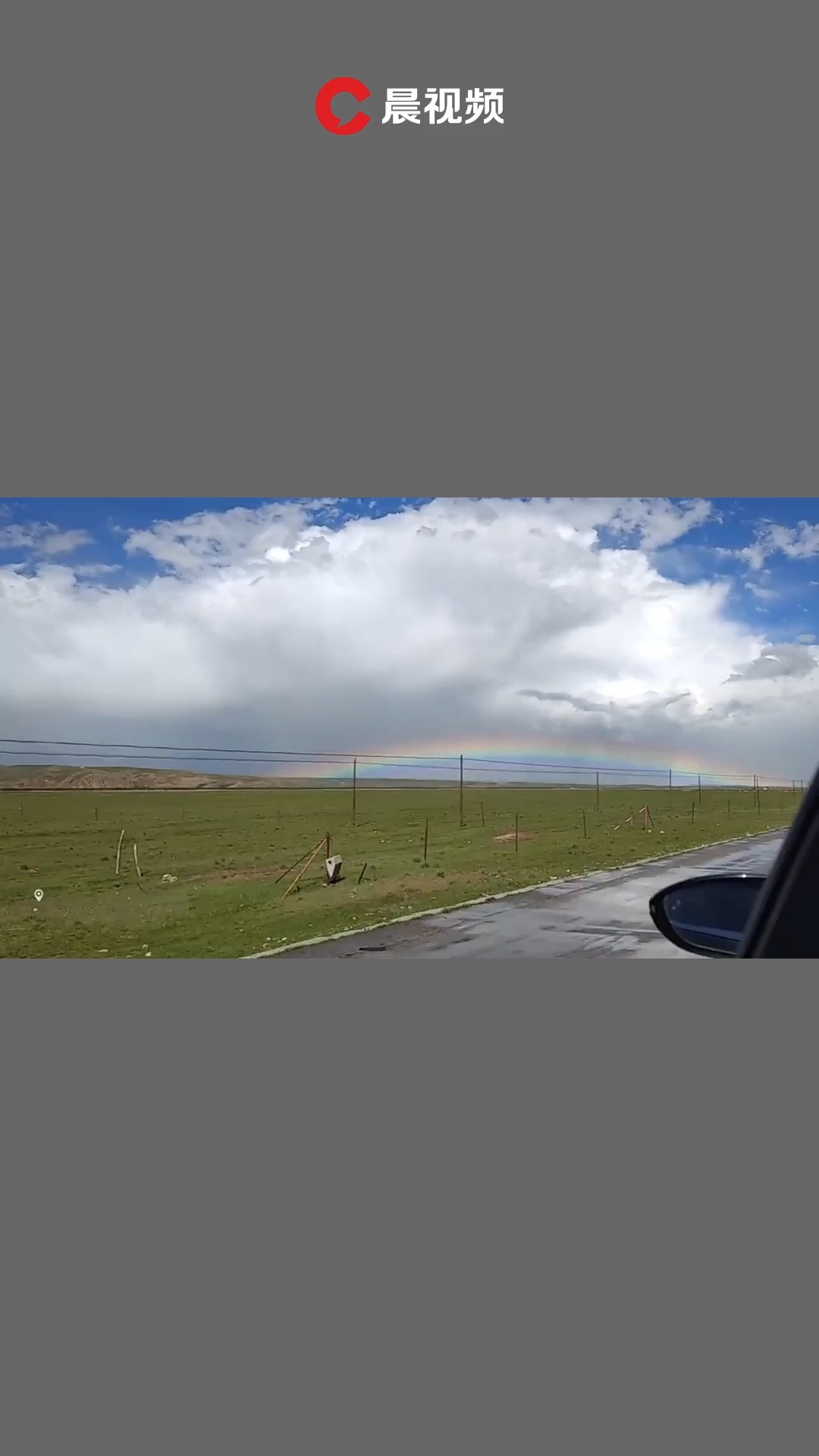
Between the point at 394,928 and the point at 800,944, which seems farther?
the point at 394,928

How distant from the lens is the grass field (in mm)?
4094

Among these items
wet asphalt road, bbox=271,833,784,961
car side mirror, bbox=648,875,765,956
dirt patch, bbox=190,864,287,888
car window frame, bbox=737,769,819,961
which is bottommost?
wet asphalt road, bbox=271,833,784,961

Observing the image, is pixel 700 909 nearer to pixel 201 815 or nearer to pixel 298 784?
pixel 298 784

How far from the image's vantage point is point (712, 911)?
1.36 m

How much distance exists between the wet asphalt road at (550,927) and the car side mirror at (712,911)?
2688 mm

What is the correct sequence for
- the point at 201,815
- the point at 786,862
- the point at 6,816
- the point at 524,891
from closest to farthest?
the point at 786,862 → the point at 6,816 → the point at 201,815 → the point at 524,891

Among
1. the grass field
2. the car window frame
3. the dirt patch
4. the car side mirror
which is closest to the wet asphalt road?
the grass field

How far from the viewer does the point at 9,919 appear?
405 centimetres

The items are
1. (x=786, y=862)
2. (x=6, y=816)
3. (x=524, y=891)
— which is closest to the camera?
(x=786, y=862)

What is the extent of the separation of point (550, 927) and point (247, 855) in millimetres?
1734

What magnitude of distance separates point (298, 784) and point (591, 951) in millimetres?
1782

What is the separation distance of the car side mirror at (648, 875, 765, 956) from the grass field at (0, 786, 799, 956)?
8.02ft

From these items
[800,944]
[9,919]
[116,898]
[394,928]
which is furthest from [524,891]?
[800,944]

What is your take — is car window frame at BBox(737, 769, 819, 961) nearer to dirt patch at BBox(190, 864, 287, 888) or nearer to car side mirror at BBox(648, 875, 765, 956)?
car side mirror at BBox(648, 875, 765, 956)
